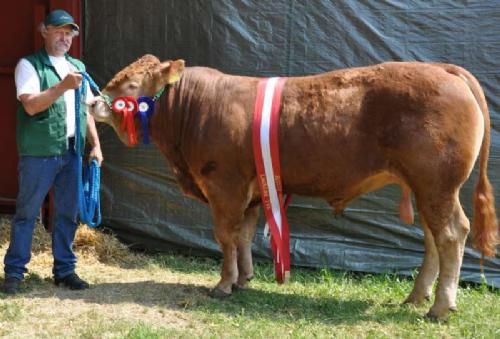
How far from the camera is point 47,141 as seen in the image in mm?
5230

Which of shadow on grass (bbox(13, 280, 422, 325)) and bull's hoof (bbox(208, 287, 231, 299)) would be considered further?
bull's hoof (bbox(208, 287, 231, 299))

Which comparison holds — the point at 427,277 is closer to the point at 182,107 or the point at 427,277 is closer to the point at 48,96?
the point at 182,107

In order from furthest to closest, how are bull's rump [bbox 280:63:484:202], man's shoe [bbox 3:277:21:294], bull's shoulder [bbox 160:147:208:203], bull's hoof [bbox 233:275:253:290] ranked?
1. bull's hoof [bbox 233:275:253:290]
2. bull's shoulder [bbox 160:147:208:203]
3. man's shoe [bbox 3:277:21:294]
4. bull's rump [bbox 280:63:484:202]

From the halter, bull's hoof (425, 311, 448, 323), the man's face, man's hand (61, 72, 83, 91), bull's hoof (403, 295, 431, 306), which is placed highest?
the man's face

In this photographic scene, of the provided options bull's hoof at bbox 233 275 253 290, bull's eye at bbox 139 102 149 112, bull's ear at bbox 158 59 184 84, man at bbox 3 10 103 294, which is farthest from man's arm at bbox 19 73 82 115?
bull's hoof at bbox 233 275 253 290

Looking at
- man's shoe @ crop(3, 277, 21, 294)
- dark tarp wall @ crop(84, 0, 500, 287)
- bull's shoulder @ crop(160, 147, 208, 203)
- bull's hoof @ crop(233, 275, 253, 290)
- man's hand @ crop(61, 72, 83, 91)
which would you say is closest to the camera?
man's hand @ crop(61, 72, 83, 91)

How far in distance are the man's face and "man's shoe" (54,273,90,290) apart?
1.77 meters

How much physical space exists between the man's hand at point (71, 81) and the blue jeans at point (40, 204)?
24.9 inches

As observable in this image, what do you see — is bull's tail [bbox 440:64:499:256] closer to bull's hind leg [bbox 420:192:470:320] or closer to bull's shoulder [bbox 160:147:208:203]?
bull's hind leg [bbox 420:192:470:320]

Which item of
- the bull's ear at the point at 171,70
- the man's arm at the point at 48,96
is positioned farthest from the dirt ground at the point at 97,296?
the bull's ear at the point at 171,70

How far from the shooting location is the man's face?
528 cm

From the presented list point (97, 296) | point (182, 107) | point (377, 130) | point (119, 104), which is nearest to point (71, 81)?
point (119, 104)

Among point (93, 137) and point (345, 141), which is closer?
point (345, 141)

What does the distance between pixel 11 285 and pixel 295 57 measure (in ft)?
10.3
